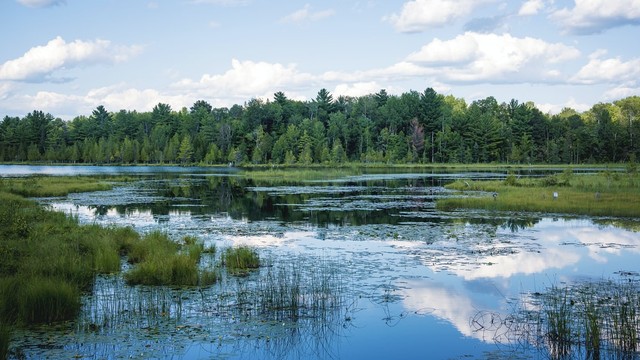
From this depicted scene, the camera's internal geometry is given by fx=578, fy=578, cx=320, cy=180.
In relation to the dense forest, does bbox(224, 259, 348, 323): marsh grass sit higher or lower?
lower

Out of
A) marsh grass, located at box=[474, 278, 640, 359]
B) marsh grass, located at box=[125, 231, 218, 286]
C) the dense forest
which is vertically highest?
the dense forest

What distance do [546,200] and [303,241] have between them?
2041cm

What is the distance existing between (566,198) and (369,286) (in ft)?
88.0

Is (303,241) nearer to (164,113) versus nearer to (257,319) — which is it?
(257,319)

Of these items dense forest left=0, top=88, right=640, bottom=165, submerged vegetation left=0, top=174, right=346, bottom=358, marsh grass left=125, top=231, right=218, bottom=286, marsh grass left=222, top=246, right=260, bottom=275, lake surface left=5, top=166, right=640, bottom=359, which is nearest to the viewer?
lake surface left=5, top=166, right=640, bottom=359

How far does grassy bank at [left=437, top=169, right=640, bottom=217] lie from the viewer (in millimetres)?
34719

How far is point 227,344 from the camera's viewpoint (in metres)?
11.9

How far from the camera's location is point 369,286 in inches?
661

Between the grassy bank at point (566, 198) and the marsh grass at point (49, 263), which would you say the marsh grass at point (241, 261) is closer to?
the marsh grass at point (49, 263)

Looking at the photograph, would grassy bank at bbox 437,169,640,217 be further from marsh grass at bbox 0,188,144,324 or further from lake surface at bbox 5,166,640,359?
marsh grass at bbox 0,188,144,324

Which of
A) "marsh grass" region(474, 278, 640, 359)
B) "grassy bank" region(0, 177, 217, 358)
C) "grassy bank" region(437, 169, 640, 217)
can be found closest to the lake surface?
"marsh grass" region(474, 278, 640, 359)

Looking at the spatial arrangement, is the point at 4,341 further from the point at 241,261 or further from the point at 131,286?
the point at 241,261

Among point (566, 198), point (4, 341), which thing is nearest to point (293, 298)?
point (4, 341)

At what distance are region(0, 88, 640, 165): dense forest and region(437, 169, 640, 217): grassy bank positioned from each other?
83283 millimetres
